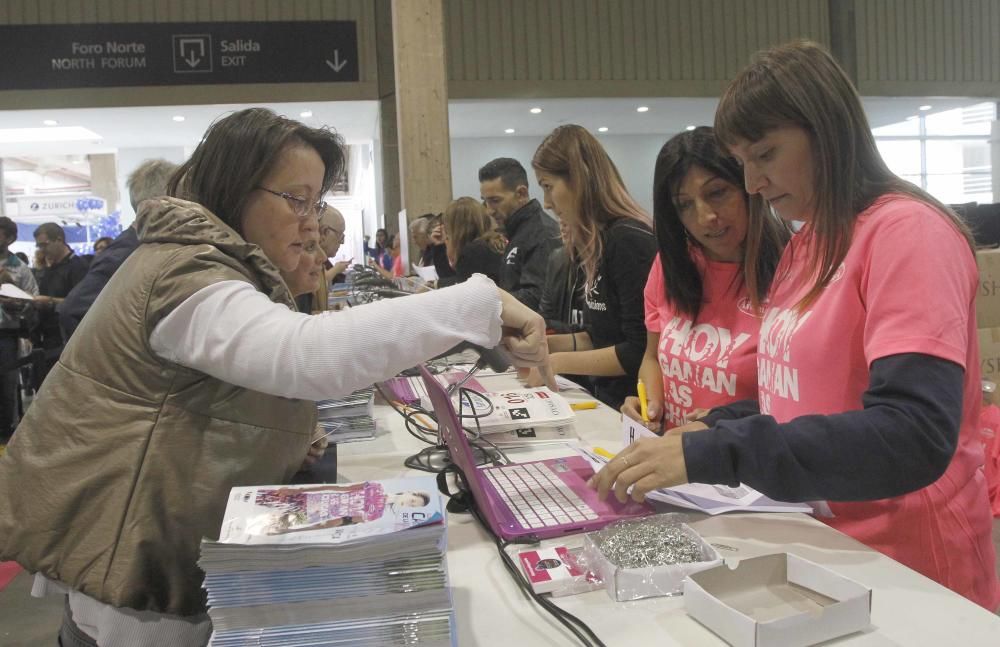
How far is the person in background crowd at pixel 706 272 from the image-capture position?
1.60 meters

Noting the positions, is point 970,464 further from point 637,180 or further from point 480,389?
point 637,180

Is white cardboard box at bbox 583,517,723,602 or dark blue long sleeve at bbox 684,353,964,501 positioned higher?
dark blue long sleeve at bbox 684,353,964,501

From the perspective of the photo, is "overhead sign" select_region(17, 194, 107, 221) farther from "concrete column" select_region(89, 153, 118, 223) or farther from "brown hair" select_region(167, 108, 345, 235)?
"brown hair" select_region(167, 108, 345, 235)

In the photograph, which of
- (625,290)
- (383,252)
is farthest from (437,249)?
(383,252)

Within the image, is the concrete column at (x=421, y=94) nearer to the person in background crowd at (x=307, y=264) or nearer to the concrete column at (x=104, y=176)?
the person in background crowd at (x=307, y=264)

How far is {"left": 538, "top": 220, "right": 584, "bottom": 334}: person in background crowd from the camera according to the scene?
2.71m

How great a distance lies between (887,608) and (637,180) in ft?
41.3

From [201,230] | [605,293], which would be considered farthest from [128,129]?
[201,230]

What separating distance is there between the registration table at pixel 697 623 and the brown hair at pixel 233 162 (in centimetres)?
59

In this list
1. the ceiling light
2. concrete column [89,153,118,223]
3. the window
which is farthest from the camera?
concrete column [89,153,118,223]

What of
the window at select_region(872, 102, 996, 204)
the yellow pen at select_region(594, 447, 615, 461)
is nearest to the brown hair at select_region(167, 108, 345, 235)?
the yellow pen at select_region(594, 447, 615, 461)

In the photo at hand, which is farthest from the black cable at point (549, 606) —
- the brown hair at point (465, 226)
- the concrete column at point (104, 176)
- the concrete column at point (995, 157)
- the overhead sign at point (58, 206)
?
the overhead sign at point (58, 206)

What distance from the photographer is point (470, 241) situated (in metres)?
4.47

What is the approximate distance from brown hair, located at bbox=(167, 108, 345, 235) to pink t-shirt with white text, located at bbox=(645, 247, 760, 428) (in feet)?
3.20
